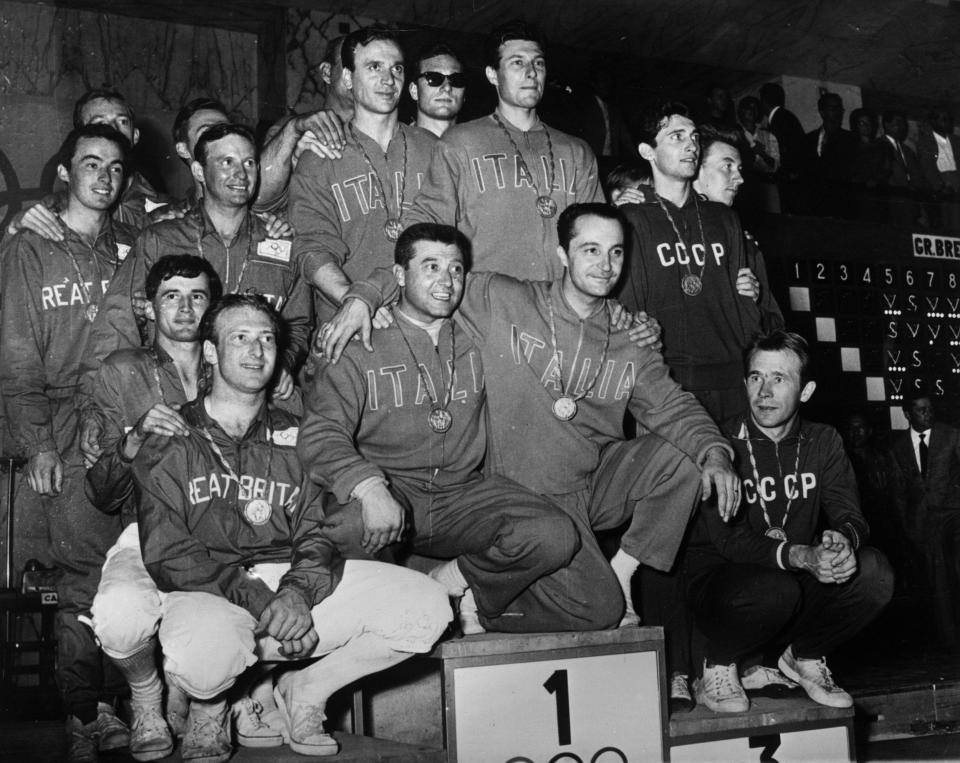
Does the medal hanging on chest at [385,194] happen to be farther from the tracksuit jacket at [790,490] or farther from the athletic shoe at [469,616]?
the tracksuit jacket at [790,490]

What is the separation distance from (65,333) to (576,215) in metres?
1.81

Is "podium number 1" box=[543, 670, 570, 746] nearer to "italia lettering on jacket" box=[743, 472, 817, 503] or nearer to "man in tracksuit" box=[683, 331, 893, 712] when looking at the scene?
"man in tracksuit" box=[683, 331, 893, 712]

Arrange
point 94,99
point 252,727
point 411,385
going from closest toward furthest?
point 252,727, point 411,385, point 94,99

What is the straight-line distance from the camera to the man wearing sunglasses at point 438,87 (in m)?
3.80

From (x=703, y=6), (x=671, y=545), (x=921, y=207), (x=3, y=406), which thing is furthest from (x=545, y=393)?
(x=921, y=207)

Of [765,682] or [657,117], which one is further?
[657,117]

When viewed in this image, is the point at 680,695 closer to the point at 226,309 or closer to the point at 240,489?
the point at 240,489

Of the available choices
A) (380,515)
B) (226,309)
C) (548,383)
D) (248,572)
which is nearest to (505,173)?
(548,383)

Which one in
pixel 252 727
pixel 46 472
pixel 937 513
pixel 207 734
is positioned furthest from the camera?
pixel 937 513

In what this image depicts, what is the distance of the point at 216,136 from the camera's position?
3.57m

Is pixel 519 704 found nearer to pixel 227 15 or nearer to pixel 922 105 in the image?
pixel 227 15

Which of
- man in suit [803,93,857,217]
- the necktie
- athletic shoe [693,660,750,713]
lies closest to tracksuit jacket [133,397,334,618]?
athletic shoe [693,660,750,713]

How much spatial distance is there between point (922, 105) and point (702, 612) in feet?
12.2

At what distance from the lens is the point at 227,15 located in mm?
4465
